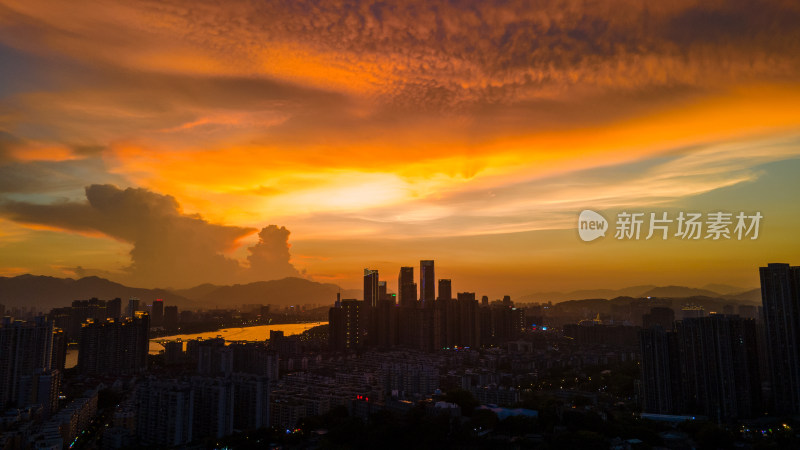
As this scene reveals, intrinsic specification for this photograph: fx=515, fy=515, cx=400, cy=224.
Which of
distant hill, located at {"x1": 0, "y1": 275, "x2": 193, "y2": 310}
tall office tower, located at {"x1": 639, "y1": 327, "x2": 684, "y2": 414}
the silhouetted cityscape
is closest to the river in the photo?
the silhouetted cityscape

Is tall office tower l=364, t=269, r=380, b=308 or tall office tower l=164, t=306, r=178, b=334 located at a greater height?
tall office tower l=364, t=269, r=380, b=308

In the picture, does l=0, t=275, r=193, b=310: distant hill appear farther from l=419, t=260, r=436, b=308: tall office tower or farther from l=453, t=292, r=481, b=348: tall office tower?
l=453, t=292, r=481, b=348: tall office tower

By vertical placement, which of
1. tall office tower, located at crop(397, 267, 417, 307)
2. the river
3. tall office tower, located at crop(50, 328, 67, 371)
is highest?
tall office tower, located at crop(397, 267, 417, 307)

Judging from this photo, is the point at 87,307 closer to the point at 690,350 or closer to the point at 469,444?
the point at 469,444

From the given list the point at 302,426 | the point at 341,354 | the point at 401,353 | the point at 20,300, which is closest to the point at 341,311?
the point at 341,354

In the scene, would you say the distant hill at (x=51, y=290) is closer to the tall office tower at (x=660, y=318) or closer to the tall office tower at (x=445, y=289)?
the tall office tower at (x=445, y=289)

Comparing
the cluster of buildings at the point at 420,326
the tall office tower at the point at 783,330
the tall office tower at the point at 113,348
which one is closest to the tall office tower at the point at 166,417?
the tall office tower at the point at 113,348

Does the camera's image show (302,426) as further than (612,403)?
No
